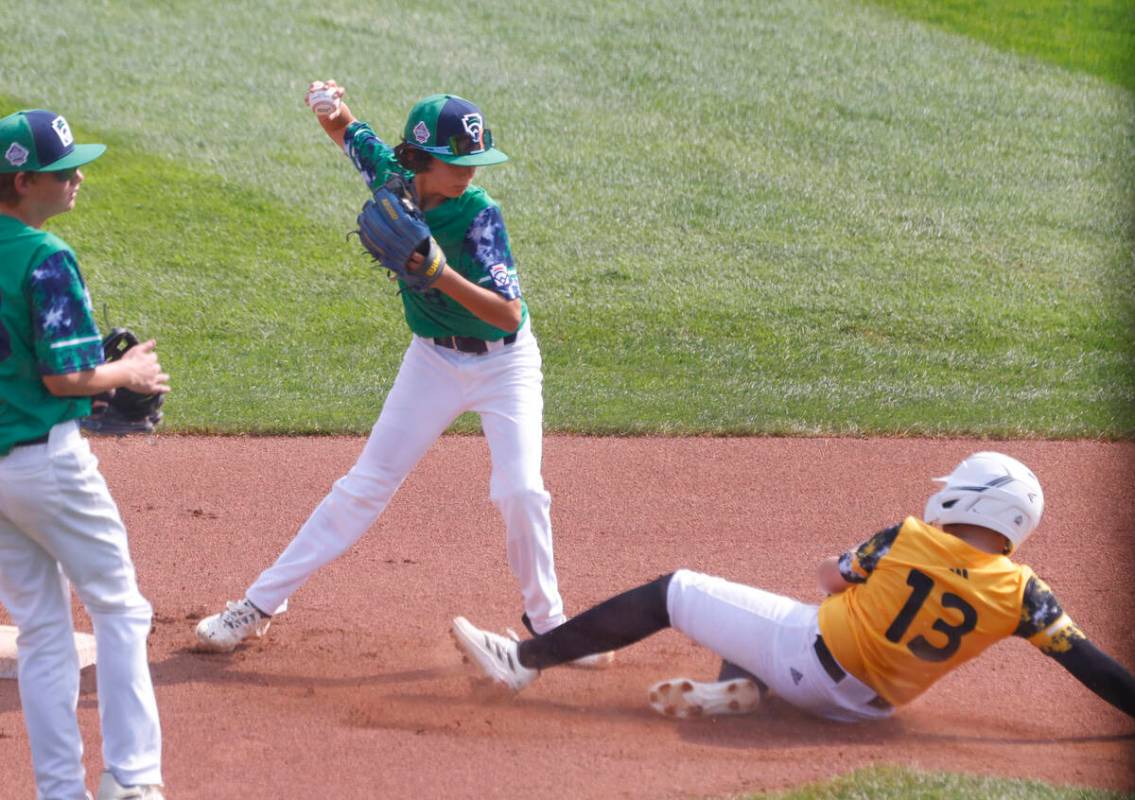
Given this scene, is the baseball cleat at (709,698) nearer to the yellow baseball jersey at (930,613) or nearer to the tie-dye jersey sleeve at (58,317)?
the yellow baseball jersey at (930,613)

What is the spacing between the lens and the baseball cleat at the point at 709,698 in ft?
15.3

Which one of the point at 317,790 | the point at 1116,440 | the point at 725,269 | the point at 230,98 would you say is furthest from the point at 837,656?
the point at 230,98

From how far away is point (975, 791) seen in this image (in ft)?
13.2

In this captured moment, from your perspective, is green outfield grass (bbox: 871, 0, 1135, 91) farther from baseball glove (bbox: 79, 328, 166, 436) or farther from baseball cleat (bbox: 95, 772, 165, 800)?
baseball cleat (bbox: 95, 772, 165, 800)

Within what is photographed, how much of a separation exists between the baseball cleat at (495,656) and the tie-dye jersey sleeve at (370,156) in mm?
1732

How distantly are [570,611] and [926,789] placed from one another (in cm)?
205

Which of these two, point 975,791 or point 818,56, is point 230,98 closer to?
point 818,56

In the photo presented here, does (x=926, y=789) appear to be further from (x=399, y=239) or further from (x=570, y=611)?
(x=399, y=239)

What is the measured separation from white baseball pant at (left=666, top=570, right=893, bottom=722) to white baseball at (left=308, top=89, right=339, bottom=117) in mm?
2310

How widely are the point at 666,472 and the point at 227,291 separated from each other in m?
4.85

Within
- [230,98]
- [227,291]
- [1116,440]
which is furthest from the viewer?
[230,98]

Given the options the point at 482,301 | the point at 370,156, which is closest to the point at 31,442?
the point at 482,301

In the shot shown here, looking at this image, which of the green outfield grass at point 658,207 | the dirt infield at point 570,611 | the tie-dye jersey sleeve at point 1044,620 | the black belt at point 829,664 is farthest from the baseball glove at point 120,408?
the green outfield grass at point 658,207

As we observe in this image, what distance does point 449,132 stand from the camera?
15.9ft
